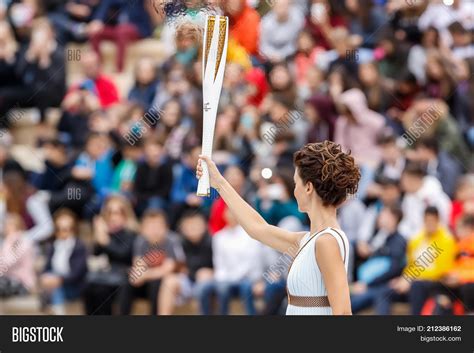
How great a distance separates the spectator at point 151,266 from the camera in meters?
8.93

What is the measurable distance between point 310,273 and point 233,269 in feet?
16.0

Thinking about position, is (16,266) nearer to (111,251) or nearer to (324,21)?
(111,251)

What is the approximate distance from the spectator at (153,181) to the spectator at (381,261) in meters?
1.84

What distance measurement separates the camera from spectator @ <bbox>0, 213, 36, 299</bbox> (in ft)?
30.7

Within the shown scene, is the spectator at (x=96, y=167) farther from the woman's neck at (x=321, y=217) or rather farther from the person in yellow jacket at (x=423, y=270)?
→ the woman's neck at (x=321, y=217)

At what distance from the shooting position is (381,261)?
8609mm

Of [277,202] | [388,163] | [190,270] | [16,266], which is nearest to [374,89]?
[388,163]

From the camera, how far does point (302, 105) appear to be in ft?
31.8

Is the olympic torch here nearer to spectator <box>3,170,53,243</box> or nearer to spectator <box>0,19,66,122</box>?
spectator <box>3,170,53,243</box>

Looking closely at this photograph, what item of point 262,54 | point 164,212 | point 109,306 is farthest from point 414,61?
point 109,306

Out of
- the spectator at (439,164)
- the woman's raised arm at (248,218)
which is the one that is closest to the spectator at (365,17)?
the spectator at (439,164)

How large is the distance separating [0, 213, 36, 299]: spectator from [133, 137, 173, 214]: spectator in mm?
993

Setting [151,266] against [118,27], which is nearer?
[151,266]

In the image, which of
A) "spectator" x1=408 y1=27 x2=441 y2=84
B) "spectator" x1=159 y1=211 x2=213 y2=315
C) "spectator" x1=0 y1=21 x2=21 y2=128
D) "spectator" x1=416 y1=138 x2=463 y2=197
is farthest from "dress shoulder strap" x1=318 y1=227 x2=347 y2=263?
"spectator" x1=0 y1=21 x2=21 y2=128
